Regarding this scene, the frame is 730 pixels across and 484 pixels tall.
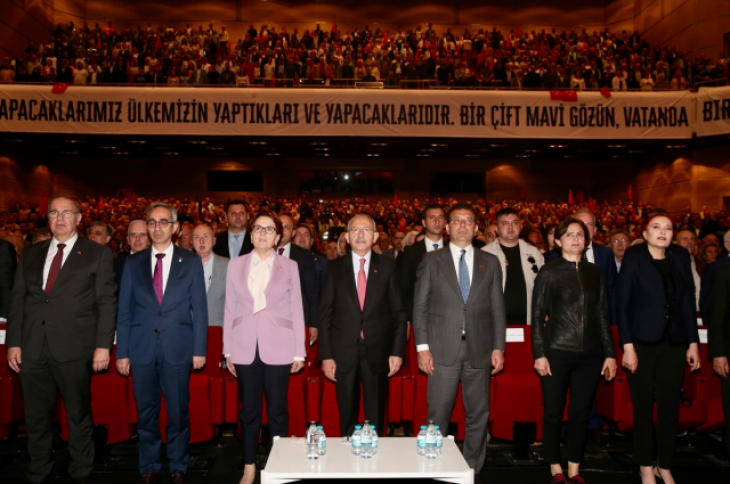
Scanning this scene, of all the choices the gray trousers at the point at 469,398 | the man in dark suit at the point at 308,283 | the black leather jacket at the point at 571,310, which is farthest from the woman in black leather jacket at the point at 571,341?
the man in dark suit at the point at 308,283

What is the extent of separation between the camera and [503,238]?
462cm

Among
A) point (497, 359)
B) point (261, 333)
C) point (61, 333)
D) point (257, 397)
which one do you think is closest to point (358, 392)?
point (257, 397)

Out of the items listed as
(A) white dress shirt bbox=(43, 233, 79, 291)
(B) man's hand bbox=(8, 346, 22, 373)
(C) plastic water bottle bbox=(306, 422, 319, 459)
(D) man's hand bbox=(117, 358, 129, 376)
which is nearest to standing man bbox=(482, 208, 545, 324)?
(C) plastic water bottle bbox=(306, 422, 319, 459)

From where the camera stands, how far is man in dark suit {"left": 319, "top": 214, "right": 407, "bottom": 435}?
146 inches

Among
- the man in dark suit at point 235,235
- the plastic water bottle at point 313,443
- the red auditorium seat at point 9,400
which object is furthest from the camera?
the man in dark suit at point 235,235

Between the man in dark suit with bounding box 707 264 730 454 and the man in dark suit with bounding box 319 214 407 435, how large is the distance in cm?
198

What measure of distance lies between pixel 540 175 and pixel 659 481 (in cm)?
2005

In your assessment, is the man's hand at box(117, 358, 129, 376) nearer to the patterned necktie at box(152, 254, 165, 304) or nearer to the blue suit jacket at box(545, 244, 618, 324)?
the patterned necktie at box(152, 254, 165, 304)

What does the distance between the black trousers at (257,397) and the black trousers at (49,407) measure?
0.99m

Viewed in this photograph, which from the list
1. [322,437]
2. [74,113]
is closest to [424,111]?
[74,113]

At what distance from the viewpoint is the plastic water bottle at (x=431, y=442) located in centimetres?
279

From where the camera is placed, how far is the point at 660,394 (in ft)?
12.1

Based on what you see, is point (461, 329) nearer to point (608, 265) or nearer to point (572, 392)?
point (572, 392)

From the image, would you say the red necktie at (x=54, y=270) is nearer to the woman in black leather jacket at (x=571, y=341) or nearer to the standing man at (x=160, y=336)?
the standing man at (x=160, y=336)
